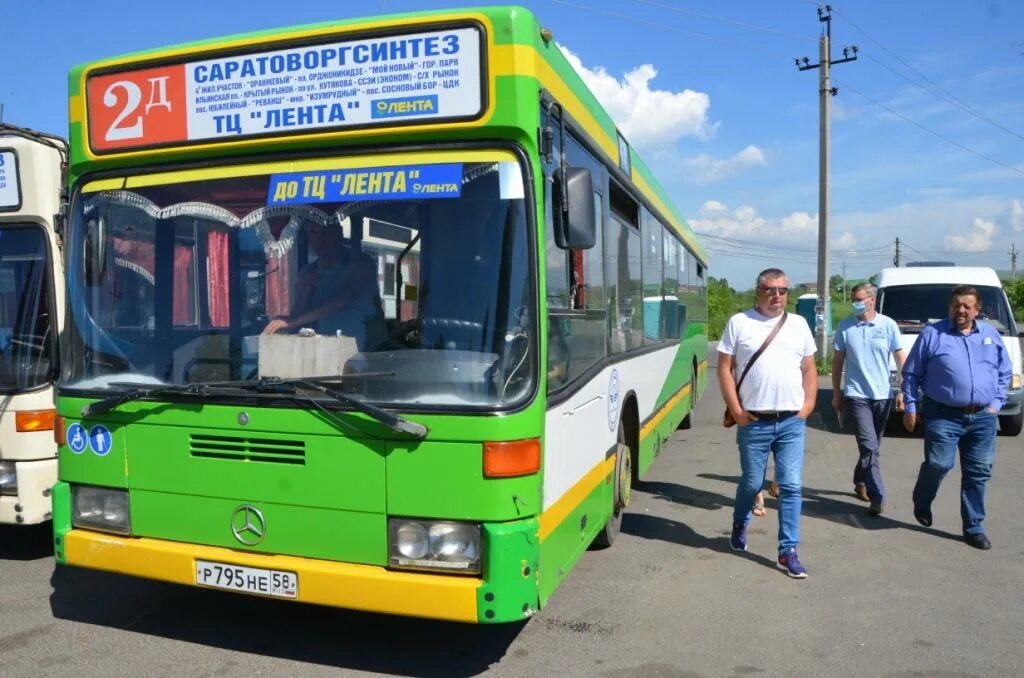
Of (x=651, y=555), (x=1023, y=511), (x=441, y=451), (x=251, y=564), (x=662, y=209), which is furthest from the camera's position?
(x=662, y=209)

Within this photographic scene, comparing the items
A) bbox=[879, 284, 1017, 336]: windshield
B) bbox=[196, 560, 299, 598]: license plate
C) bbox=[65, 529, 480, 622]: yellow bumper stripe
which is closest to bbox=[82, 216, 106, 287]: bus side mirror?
bbox=[65, 529, 480, 622]: yellow bumper stripe

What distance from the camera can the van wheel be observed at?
1132 centimetres

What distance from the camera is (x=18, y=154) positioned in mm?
5539

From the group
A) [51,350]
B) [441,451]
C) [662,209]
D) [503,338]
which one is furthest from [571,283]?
[662,209]

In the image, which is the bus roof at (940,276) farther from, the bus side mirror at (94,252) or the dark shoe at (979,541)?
the bus side mirror at (94,252)

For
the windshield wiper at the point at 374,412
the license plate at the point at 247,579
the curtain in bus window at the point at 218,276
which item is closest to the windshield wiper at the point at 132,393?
the curtain in bus window at the point at 218,276

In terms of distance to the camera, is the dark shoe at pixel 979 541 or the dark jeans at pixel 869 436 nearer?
the dark shoe at pixel 979 541

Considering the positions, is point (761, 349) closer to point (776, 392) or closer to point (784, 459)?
point (776, 392)

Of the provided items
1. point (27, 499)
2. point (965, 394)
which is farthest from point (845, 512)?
point (27, 499)

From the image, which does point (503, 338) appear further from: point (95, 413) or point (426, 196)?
point (95, 413)

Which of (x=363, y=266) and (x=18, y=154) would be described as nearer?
(x=363, y=266)

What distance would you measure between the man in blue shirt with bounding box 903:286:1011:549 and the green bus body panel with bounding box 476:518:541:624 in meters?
3.87

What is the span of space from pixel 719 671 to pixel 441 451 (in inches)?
68.9

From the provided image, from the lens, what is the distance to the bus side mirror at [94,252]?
14.1ft
